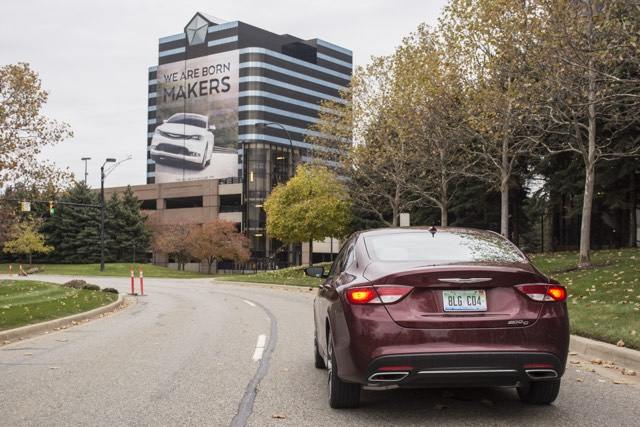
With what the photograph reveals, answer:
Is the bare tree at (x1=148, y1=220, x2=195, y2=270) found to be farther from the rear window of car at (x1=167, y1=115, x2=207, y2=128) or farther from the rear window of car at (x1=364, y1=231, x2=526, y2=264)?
the rear window of car at (x1=364, y1=231, x2=526, y2=264)

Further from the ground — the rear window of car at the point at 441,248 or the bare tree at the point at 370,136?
the bare tree at the point at 370,136

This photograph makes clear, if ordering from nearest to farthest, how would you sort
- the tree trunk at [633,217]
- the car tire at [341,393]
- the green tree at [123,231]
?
1. the car tire at [341,393]
2. the tree trunk at [633,217]
3. the green tree at [123,231]

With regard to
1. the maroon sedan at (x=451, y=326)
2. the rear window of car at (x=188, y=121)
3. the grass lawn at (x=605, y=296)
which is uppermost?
the rear window of car at (x=188, y=121)

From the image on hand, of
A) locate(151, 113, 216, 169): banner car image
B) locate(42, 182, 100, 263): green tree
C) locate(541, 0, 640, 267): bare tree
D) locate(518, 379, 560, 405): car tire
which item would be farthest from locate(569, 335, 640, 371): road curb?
locate(151, 113, 216, 169): banner car image

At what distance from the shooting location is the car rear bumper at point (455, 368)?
525cm

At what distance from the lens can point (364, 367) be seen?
5375 mm

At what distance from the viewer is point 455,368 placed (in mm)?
5250

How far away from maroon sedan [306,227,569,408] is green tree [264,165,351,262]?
37.8 m

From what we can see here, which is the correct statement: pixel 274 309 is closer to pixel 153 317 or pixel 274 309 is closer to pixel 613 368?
pixel 153 317

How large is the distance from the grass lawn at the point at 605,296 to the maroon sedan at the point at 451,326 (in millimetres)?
4267

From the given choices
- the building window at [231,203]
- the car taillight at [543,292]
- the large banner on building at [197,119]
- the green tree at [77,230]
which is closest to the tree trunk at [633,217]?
the car taillight at [543,292]

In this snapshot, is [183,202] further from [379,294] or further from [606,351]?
[379,294]

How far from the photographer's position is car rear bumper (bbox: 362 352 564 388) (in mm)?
5246

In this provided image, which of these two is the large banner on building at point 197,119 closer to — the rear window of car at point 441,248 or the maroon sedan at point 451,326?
the rear window of car at point 441,248
